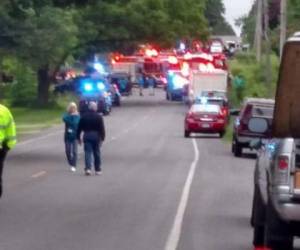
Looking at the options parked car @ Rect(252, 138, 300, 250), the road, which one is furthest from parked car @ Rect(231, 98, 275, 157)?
parked car @ Rect(252, 138, 300, 250)

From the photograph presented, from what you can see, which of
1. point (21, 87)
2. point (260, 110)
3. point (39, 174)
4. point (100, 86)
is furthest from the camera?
point (21, 87)

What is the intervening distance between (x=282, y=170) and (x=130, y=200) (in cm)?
1123

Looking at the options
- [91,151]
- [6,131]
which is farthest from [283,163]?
[91,151]

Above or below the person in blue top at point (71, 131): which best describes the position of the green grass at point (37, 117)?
below

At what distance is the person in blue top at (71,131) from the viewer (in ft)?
111

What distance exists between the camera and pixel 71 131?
111ft

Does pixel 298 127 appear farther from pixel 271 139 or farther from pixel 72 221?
pixel 72 221

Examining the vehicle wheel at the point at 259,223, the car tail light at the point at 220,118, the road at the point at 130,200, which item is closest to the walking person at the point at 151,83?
the car tail light at the point at 220,118

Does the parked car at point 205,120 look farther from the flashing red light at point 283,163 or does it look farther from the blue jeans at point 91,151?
the flashing red light at point 283,163

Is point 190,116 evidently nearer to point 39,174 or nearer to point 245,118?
point 245,118

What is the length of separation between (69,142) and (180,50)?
278 feet

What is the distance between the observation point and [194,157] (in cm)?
4191

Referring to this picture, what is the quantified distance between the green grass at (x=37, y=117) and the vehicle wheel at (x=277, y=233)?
44037 mm

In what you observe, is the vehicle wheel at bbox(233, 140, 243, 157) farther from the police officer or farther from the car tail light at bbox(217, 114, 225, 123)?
the police officer
